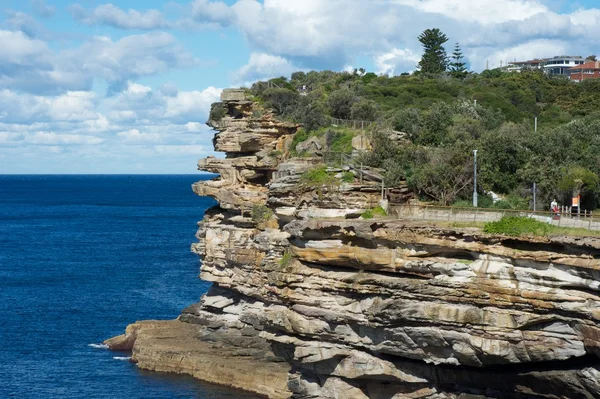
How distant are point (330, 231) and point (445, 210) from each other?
16.6 ft

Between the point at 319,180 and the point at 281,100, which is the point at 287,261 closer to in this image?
the point at 319,180

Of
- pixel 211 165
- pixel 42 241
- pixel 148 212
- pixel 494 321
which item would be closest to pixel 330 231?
pixel 494 321

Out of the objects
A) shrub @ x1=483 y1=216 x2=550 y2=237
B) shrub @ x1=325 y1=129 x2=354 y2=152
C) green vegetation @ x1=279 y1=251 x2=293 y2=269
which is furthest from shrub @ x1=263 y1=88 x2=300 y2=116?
shrub @ x1=483 y1=216 x2=550 y2=237

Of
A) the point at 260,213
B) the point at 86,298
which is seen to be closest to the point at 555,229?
the point at 260,213

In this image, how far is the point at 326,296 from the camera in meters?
39.3

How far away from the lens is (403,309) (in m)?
36.1

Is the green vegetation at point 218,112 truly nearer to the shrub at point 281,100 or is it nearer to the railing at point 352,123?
the shrub at point 281,100

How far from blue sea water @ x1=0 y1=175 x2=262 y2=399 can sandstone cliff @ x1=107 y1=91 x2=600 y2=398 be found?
3720mm

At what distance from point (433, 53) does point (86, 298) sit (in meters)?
56.2

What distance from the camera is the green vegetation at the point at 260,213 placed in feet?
175

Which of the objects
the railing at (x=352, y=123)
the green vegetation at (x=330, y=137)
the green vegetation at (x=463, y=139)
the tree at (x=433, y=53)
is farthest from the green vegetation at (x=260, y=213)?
the tree at (x=433, y=53)

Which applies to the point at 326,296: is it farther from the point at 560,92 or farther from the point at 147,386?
the point at 560,92

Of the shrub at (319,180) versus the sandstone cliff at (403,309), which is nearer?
the sandstone cliff at (403,309)

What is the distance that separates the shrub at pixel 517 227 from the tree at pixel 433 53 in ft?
246
